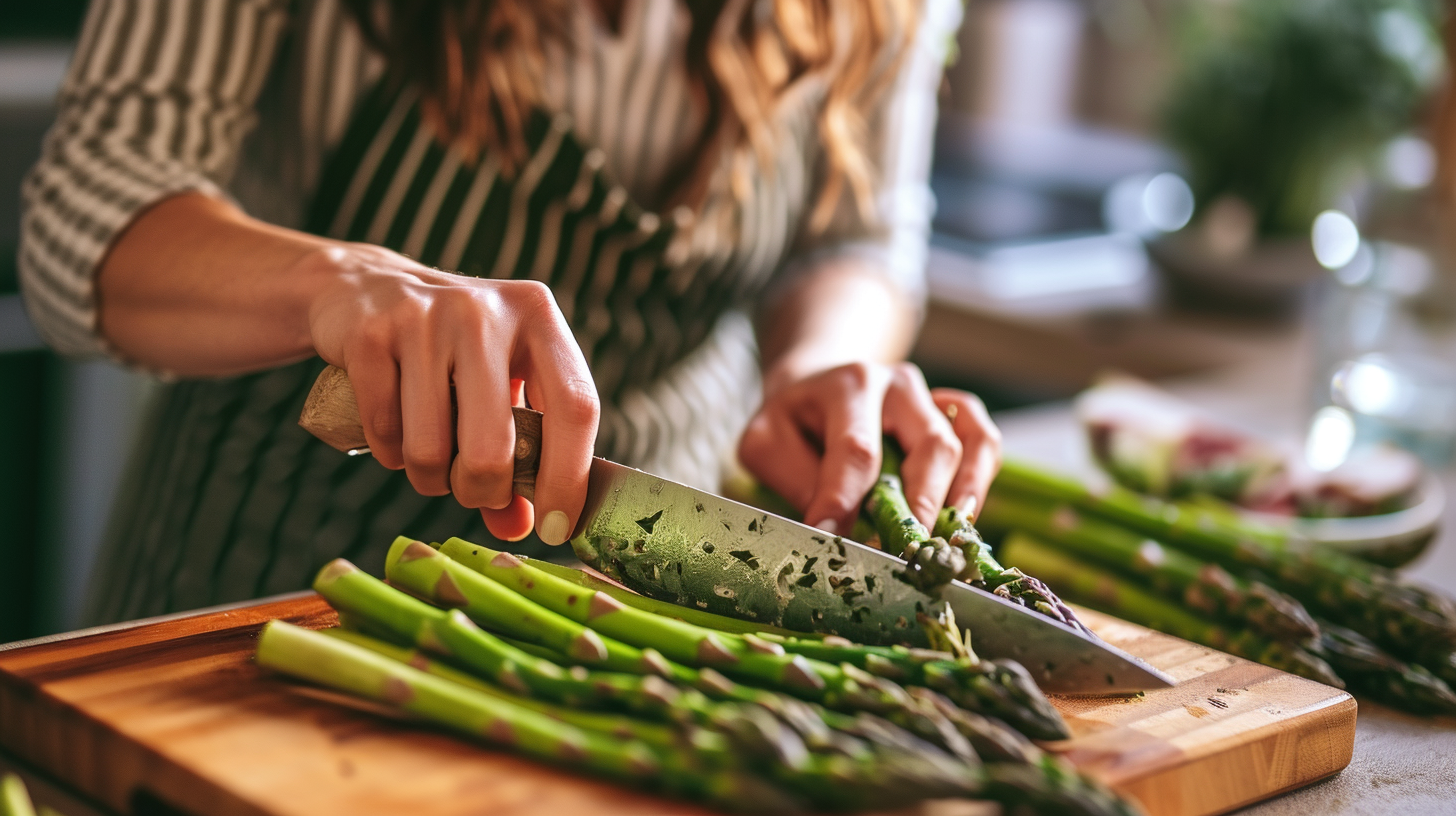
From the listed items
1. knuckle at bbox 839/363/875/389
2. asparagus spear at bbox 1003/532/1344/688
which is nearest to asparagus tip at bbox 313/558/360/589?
knuckle at bbox 839/363/875/389

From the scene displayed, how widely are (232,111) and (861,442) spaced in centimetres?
85

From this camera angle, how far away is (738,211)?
73.1 inches

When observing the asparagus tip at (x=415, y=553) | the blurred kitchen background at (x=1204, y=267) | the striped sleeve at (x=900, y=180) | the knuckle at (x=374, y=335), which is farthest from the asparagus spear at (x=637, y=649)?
the blurred kitchen background at (x=1204, y=267)

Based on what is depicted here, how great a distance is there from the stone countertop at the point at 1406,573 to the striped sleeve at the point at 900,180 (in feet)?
1.62

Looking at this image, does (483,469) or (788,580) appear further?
(788,580)

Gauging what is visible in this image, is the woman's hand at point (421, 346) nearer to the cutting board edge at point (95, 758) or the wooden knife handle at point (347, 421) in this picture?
the wooden knife handle at point (347, 421)

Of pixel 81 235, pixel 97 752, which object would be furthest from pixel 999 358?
pixel 97 752

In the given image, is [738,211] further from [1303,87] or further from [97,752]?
[1303,87]

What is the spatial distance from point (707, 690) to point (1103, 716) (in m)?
0.36

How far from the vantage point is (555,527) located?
3.95ft

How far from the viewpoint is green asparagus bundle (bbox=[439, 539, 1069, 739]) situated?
1.04 meters

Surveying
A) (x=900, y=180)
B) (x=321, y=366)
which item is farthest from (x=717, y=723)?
(x=900, y=180)

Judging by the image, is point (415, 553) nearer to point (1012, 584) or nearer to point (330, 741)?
point (330, 741)

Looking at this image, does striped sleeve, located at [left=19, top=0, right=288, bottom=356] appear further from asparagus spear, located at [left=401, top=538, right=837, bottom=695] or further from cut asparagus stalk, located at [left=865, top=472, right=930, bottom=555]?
cut asparagus stalk, located at [left=865, top=472, right=930, bottom=555]
